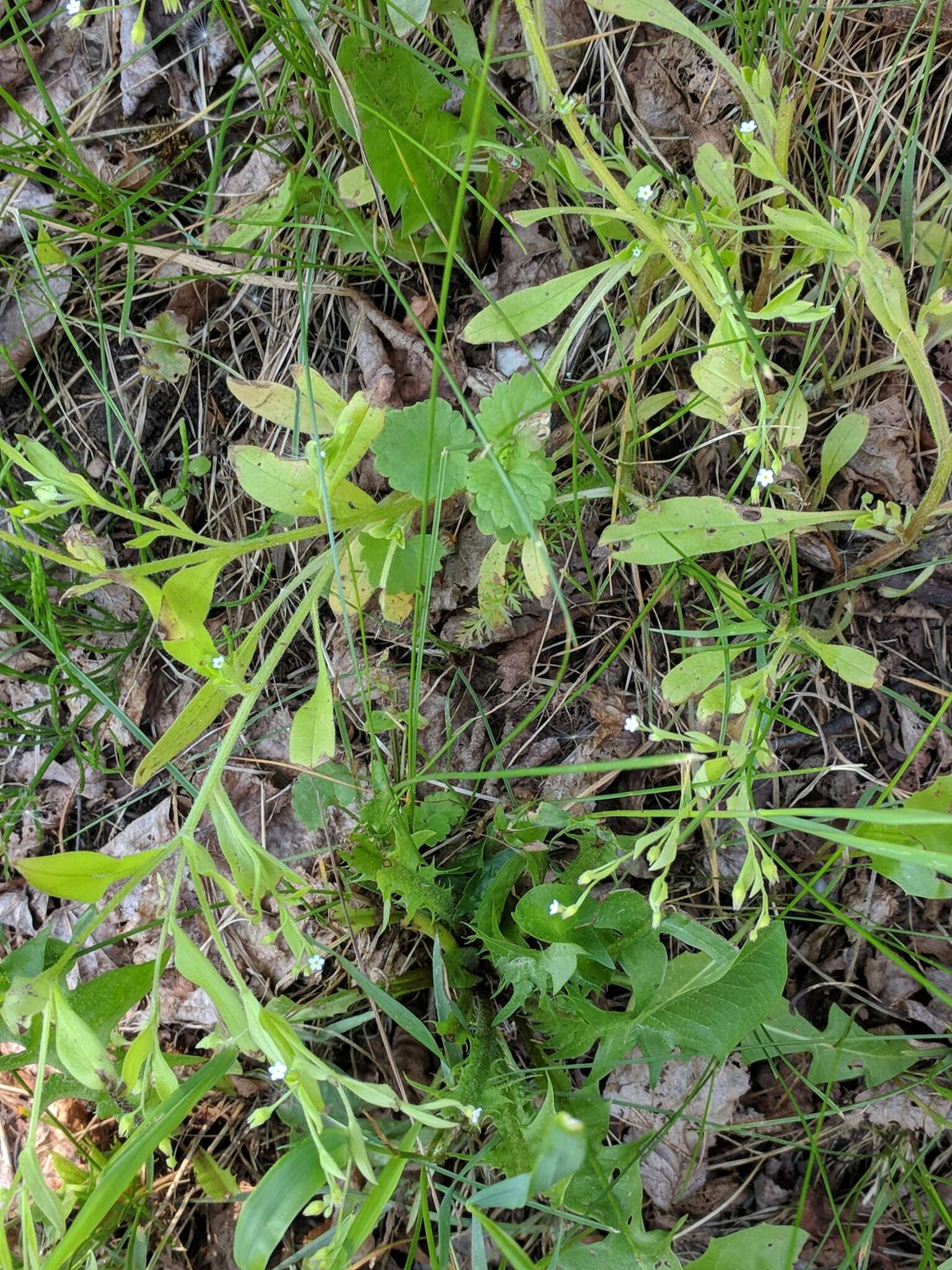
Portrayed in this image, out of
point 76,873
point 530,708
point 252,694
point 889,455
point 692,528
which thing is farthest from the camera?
point 530,708

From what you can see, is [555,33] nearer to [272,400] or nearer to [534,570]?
[272,400]

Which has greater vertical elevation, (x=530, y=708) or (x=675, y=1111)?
(x=530, y=708)

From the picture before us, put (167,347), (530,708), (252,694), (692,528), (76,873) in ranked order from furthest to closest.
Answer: (167,347), (530,708), (692,528), (252,694), (76,873)

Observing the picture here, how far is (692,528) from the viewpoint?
173cm

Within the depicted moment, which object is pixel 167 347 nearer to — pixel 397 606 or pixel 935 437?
pixel 397 606

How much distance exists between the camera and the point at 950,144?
6.34 feet

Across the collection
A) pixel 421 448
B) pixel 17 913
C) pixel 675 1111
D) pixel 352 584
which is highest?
pixel 421 448

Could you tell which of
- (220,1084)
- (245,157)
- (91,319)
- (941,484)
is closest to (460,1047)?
(220,1084)

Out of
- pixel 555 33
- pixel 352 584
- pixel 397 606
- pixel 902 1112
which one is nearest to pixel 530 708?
pixel 397 606

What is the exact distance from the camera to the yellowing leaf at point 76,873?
1.44 metres

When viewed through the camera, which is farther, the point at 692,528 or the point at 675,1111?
the point at 675,1111

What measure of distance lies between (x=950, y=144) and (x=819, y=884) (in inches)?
63.8

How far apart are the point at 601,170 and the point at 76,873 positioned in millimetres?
1419

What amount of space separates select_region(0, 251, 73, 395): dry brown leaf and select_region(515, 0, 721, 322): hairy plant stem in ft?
4.70
